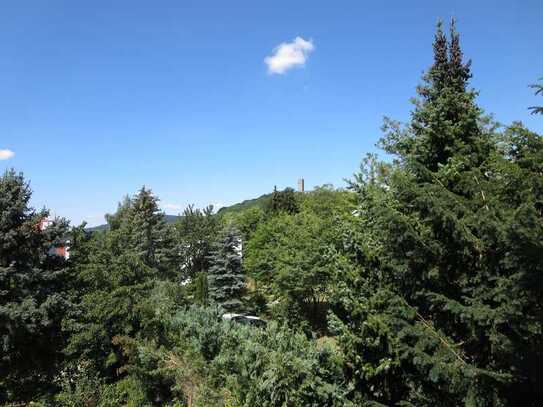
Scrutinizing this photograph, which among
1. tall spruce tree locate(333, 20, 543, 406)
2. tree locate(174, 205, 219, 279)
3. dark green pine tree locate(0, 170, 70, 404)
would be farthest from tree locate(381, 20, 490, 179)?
tree locate(174, 205, 219, 279)

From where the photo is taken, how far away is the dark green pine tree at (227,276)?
27.6 metres

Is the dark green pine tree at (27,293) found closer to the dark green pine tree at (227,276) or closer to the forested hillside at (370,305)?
the forested hillside at (370,305)

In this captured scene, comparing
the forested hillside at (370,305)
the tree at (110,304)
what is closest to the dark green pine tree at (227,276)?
the forested hillside at (370,305)

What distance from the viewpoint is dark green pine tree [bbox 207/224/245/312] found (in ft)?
90.4

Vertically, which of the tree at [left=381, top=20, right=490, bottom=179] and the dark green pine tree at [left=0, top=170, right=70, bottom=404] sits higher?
the tree at [left=381, top=20, right=490, bottom=179]

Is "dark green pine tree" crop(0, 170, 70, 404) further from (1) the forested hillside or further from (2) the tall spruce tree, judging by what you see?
(2) the tall spruce tree

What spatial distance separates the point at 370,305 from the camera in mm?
7809

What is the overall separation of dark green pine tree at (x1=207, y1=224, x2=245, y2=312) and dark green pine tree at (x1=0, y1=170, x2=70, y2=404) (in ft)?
43.3

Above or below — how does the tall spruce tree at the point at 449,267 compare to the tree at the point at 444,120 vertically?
below

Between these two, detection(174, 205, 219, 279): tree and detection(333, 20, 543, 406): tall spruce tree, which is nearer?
detection(333, 20, 543, 406): tall spruce tree

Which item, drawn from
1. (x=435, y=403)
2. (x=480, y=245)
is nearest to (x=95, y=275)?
(x=435, y=403)

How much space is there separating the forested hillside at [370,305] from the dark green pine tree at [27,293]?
0.05 meters

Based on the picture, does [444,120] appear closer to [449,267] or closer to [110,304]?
[449,267]

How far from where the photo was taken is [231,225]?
29.4m
